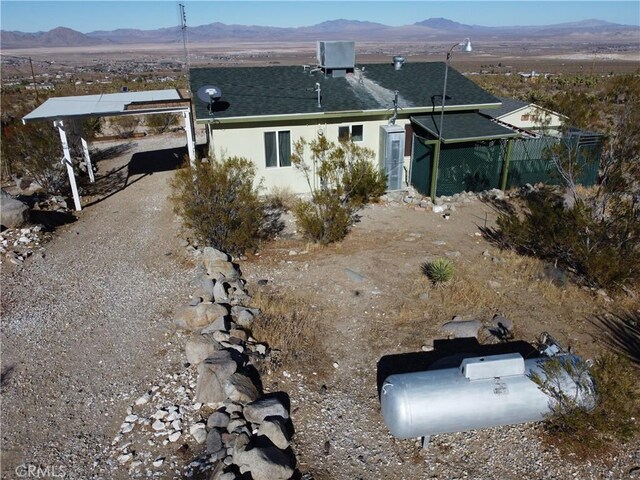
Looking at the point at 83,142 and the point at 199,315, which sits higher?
the point at 83,142

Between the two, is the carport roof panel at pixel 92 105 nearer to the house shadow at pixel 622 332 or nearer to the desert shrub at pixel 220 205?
the desert shrub at pixel 220 205

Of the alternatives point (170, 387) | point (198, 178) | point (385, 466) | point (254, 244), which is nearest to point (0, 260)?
point (198, 178)

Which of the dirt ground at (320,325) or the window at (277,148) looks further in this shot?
the window at (277,148)

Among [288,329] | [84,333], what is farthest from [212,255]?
[288,329]

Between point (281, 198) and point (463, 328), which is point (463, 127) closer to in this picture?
point (281, 198)

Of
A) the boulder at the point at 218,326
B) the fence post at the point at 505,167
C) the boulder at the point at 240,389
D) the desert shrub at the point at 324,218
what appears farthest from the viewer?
the fence post at the point at 505,167

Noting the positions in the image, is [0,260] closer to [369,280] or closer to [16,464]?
[16,464]

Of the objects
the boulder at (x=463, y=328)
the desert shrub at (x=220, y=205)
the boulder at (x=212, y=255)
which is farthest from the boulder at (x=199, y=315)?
the boulder at (x=463, y=328)
